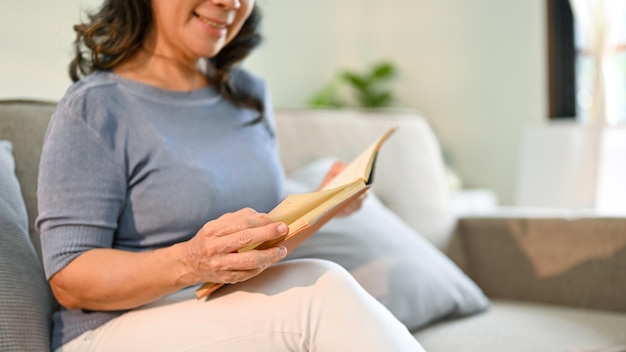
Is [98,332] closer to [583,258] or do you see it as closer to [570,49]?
[583,258]

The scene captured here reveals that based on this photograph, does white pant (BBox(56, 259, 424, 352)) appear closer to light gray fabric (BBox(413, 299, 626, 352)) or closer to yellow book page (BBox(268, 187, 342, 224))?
yellow book page (BBox(268, 187, 342, 224))

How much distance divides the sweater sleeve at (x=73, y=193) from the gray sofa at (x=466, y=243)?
0.10 m

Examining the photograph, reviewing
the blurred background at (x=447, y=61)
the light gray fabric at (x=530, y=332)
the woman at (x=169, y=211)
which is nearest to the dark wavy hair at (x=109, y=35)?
the woman at (x=169, y=211)

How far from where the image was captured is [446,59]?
14.3 ft

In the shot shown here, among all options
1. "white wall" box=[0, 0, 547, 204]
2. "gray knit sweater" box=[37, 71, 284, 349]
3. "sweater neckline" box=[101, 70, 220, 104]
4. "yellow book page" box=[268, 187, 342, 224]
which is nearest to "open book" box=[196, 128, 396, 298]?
"yellow book page" box=[268, 187, 342, 224]

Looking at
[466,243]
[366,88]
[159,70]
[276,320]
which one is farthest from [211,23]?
[366,88]

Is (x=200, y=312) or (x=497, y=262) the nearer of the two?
(x=200, y=312)

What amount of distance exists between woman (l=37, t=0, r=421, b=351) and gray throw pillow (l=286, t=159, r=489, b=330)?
22 centimetres

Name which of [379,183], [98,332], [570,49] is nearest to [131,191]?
[98,332]

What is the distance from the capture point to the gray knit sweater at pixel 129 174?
104 centimetres

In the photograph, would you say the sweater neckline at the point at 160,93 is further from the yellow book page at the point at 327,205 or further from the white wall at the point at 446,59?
the white wall at the point at 446,59

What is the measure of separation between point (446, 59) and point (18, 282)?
3.59 m

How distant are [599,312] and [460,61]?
2767mm

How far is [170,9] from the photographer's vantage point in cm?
121
